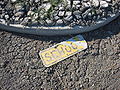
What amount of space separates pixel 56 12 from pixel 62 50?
685 mm

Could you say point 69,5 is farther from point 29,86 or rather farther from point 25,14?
point 29,86

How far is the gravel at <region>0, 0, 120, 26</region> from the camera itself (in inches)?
151

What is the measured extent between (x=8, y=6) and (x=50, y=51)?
3.69 ft

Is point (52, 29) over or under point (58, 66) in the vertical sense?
over

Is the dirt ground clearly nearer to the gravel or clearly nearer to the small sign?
the small sign

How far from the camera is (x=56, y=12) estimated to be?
386 centimetres

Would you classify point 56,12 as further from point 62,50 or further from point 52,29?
point 62,50

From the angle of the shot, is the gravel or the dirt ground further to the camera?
the gravel

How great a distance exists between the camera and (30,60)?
3742 millimetres

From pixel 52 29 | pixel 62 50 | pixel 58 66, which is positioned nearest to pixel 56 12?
pixel 52 29

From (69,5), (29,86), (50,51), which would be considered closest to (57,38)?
(50,51)

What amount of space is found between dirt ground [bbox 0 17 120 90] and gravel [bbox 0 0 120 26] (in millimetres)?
290

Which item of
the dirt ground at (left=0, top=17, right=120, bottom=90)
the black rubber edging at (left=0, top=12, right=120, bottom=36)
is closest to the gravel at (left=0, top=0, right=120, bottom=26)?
the black rubber edging at (left=0, top=12, right=120, bottom=36)

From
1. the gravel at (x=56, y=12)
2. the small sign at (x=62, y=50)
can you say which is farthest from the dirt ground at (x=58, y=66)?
the gravel at (x=56, y=12)
